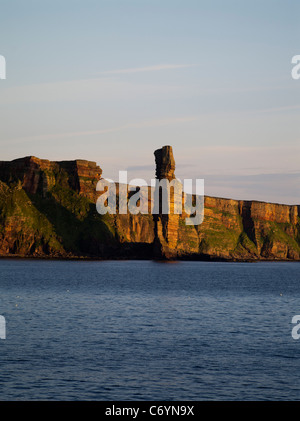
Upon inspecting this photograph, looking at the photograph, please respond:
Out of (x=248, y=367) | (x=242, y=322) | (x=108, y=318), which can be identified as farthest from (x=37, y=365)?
(x=242, y=322)

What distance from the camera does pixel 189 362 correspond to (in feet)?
160

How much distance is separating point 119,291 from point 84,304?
2537 centimetres

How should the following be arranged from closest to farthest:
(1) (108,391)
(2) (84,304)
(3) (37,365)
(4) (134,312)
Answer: (1) (108,391), (3) (37,365), (4) (134,312), (2) (84,304)

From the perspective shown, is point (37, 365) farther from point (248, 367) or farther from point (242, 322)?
point (242, 322)
